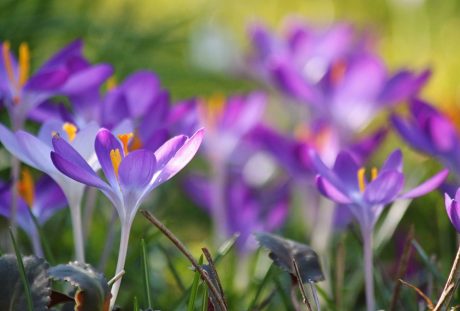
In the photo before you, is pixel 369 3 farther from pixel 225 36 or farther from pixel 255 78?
pixel 255 78

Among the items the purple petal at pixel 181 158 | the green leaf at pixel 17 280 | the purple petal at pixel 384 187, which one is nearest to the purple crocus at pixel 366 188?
the purple petal at pixel 384 187

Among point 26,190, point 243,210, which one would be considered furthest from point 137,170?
point 243,210

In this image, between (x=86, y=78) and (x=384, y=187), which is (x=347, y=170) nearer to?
(x=384, y=187)

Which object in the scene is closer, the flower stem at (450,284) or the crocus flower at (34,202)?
the flower stem at (450,284)

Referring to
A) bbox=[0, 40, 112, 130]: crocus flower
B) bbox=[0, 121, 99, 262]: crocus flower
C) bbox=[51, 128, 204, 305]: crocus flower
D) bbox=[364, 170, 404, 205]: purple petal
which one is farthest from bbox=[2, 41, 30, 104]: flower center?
bbox=[364, 170, 404, 205]: purple petal

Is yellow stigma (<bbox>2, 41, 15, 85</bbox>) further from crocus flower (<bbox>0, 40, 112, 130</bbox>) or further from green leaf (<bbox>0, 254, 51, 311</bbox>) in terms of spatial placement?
green leaf (<bbox>0, 254, 51, 311</bbox>)

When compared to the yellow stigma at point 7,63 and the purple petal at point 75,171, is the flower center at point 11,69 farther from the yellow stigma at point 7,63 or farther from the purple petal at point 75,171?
the purple petal at point 75,171

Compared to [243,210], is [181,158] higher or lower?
higher

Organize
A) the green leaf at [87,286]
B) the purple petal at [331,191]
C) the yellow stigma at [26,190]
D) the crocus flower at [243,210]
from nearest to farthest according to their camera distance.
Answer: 1. the green leaf at [87,286]
2. the purple petal at [331,191]
3. the yellow stigma at [26,190]
4. the crocus flower at [243,210]
